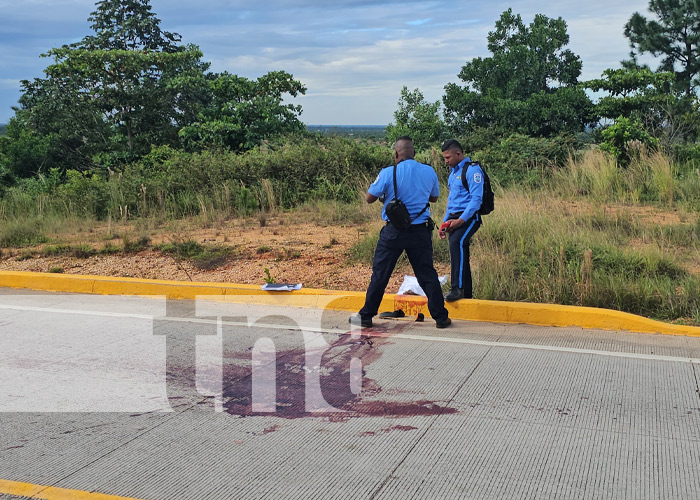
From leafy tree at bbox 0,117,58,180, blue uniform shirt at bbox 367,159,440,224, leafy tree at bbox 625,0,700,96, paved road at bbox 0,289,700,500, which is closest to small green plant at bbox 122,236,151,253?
paved road at bbox 0,289,700,500

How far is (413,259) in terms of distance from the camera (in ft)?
24.1

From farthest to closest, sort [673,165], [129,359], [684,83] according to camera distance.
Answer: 1. [684,83]
2. [673,165]
3. [129,359]

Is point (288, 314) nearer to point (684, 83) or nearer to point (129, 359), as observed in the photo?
point (129, 359)

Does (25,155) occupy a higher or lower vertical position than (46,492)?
higher

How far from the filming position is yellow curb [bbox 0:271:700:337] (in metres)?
7.28

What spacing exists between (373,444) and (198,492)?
1.15 meters

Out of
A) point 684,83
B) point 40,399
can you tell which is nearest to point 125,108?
point 40,399

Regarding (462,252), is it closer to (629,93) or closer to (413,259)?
(413,259)

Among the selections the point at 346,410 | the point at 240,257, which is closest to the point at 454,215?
the point at 346,410

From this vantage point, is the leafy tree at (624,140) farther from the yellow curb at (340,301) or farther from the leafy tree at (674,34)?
the leafy tree at (674,34)

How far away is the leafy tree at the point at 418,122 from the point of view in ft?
69.7

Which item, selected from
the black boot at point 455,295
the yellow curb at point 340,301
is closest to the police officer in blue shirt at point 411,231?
the black boot at point 455,295

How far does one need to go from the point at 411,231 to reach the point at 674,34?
33.9 meters

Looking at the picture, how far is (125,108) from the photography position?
23.5 metres
